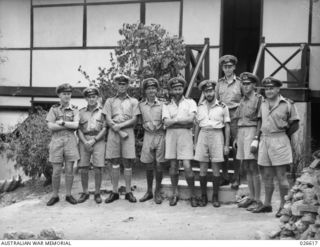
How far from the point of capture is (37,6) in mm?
13352

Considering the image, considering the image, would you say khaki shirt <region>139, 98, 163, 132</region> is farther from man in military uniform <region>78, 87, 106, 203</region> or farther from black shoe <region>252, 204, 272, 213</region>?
black shoe <region>252, 204, 272, 213</region>

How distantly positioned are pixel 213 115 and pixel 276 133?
1064 mm

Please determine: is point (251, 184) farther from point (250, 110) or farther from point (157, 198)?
point (157, 198)

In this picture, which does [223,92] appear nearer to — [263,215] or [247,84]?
[247,84]

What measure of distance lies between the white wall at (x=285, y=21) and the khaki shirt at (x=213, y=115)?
14.5ft

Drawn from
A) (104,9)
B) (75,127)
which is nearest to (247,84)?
(75,127)

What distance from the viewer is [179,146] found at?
25.3 feet

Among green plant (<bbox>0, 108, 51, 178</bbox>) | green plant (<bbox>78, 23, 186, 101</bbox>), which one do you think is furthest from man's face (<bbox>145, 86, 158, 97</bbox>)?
green plant (<bbox>0, 108, 51, 178</bbox>)

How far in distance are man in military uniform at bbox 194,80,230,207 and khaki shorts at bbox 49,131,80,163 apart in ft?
6.38

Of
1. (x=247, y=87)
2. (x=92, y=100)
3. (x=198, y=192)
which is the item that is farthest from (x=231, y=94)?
(x=92, y=100)

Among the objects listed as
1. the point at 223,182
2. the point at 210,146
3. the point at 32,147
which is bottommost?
the point at 223,182

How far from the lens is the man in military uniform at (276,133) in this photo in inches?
274

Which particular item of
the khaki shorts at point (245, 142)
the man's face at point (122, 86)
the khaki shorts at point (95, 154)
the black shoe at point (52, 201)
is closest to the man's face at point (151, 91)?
the man's face at point (122, 86)

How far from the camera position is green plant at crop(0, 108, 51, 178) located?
380 inches
